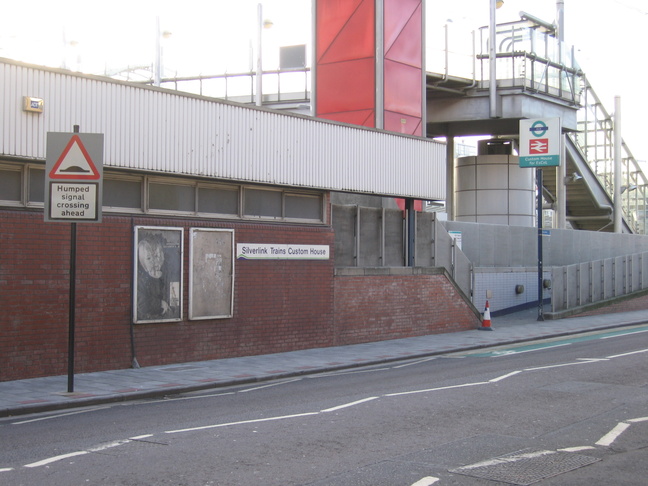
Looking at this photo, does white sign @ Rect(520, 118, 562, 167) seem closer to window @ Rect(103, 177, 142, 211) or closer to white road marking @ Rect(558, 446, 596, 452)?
window @ Rect(103, 177, 142, 211)

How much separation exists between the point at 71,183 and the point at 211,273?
505 cm

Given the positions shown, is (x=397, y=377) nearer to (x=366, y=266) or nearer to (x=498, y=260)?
(x=366, y=266)

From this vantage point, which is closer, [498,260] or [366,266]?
[366,266]

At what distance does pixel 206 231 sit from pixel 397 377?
5176 millimetres

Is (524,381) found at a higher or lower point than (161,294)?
lower

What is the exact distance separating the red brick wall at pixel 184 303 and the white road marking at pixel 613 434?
361 inches

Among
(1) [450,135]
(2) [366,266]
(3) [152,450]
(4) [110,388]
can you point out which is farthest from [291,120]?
(1) [450,135]

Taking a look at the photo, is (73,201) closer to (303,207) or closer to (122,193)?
(122,193)

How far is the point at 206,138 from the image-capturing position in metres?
16.1

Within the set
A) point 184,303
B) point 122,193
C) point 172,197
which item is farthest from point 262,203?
point 122,193

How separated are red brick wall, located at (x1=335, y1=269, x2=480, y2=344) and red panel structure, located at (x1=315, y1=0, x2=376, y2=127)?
6288mm

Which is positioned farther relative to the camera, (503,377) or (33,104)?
(503,377)

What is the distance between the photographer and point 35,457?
7.68 meters

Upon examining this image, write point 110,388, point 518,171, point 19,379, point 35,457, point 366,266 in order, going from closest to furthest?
point 35,457, point 110,388, point 19,379, point 366,266, point 518,171
